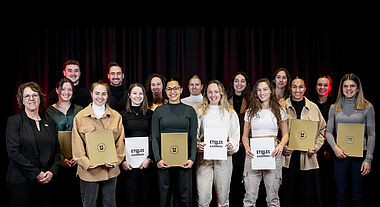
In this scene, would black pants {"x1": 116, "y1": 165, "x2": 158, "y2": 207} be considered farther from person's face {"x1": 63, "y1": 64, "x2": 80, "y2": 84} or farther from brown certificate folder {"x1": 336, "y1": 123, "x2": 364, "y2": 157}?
brown certificate folder {"x1": 336, "y1": 123, "x2": 364, "y2": 157}

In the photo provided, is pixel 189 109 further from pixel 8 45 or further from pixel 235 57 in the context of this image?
pixel 8 45

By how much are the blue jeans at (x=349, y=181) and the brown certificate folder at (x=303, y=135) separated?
0.48 m

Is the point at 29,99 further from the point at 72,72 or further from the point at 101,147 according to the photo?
the point at 72,72

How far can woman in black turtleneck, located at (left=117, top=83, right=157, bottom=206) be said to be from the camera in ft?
12.9

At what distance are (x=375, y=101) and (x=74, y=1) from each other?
4.76 m

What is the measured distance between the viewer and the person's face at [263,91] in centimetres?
400

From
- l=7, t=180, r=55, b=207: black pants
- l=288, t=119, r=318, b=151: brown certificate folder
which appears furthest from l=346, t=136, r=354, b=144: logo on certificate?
l=7, t=180, r=55, b=207: black pants

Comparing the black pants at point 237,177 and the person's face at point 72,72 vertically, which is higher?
the person's face at point 72,72

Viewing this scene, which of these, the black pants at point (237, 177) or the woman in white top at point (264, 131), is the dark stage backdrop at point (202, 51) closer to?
the black pants at point (237, 177)

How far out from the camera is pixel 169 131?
3.87 m

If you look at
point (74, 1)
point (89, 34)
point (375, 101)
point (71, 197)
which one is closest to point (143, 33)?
point (89, 34)

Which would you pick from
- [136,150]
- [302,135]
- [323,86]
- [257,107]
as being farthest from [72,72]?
[323,86]

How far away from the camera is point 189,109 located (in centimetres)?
393

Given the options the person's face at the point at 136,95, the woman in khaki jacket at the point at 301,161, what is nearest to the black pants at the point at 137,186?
the person's face at the point at 136,95
